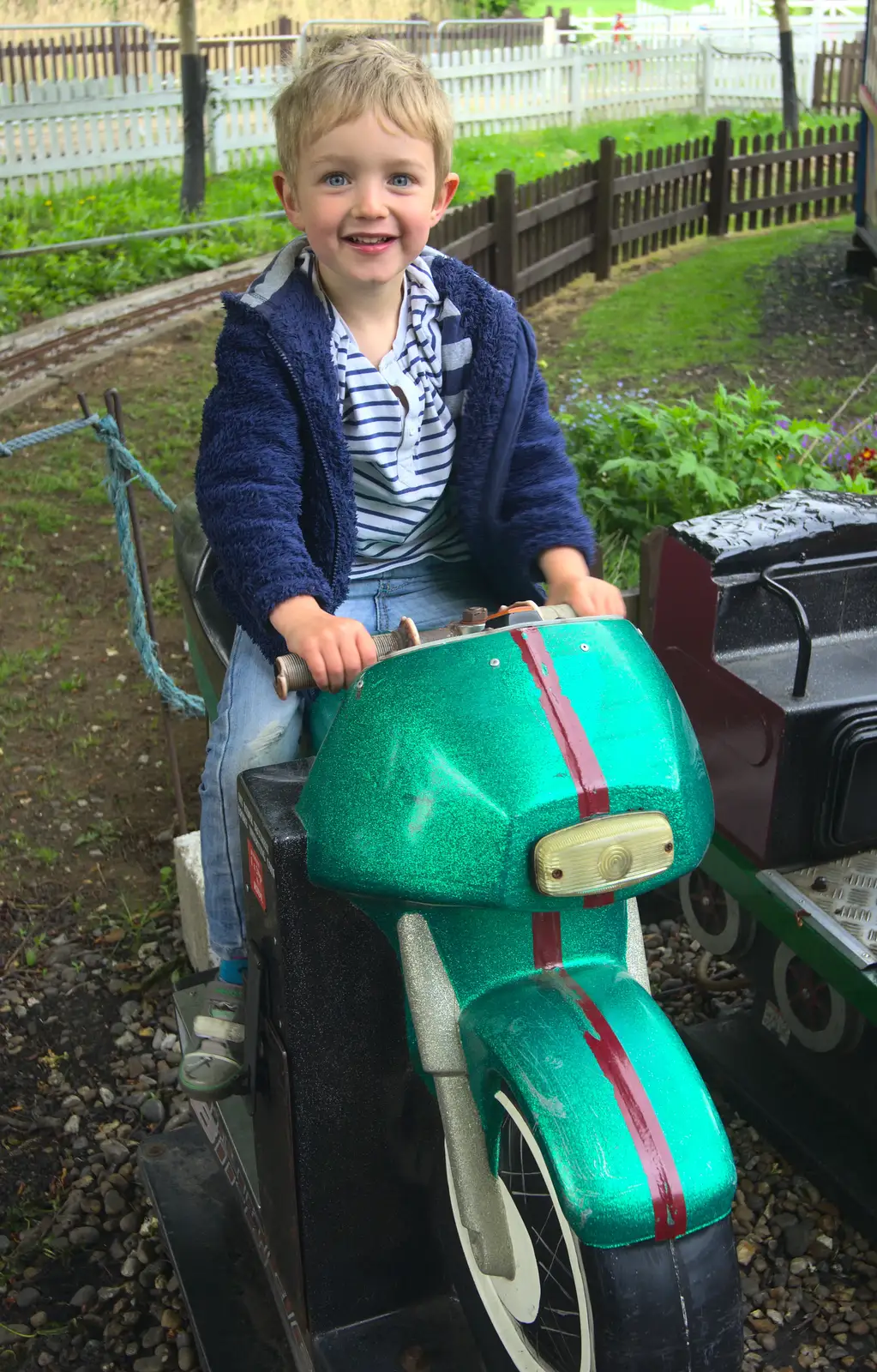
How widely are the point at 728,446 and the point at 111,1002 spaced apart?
246 cm

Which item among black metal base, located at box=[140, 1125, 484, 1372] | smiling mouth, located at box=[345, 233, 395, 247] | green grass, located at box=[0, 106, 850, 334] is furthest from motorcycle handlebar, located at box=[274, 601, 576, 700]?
green grass, located at box=[0, 106, 850, 334]

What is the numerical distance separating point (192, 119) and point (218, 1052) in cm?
990

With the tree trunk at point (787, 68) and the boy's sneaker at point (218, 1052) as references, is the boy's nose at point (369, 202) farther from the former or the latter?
the tree trunk at point (787, 68)

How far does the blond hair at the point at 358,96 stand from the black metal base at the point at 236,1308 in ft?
5.49

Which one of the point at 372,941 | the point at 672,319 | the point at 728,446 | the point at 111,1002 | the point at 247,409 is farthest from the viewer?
the point at 672,319

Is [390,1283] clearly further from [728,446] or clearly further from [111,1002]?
[728,446]

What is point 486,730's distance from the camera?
56.9 inches

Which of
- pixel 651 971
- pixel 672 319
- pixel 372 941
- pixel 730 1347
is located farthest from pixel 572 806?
pixel 672 319

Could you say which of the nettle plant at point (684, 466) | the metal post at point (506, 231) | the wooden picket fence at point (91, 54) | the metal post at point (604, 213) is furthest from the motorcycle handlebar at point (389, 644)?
the wooden picket fence at point (91, 54)

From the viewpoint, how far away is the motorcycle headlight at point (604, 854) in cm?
140

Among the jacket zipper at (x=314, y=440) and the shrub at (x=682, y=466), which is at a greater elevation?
the jacket zipper at (x=314, y=440)

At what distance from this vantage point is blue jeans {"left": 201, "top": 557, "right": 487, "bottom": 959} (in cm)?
202

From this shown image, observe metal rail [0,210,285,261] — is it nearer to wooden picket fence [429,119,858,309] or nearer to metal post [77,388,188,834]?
wooden picket fence [429,119,858,309]

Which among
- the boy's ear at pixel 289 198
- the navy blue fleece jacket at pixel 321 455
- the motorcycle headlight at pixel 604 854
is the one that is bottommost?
the motorcycle headlight at pixel 604 854
